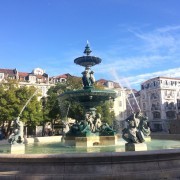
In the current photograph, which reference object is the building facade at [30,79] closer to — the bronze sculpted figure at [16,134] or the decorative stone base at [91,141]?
the decorative stone base at [91,141]

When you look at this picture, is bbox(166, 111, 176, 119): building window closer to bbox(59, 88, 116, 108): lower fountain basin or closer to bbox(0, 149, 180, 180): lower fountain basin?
bbox(59, 88, 116, 108): lower fountain basin

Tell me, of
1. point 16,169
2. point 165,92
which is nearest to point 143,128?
point 16,169

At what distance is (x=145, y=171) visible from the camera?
7906 mm

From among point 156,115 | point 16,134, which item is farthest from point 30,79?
point 16,134

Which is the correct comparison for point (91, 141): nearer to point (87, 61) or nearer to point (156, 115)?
point (87, 61)

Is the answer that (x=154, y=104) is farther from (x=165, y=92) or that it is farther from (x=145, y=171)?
(x=145, y=171)

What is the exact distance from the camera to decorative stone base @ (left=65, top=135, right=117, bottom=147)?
15.6 metres

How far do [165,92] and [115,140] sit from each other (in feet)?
231

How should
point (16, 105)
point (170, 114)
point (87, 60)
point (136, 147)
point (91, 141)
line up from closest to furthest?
1. point (136, 147)
2. point (91, 141)
3. point (87, 60)
4. point (16, 105)
5. point (170, 114)

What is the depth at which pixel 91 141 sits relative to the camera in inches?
619

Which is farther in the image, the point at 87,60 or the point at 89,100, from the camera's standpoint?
the point at 87,60

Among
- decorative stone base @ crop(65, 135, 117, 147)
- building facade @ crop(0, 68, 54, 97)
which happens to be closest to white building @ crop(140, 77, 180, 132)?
building facade @ crop(0, 68, 54, 97)

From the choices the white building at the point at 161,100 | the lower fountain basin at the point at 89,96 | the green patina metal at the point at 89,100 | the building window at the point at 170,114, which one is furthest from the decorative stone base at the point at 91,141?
the building window at the point at 170,114

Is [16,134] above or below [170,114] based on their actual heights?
below
